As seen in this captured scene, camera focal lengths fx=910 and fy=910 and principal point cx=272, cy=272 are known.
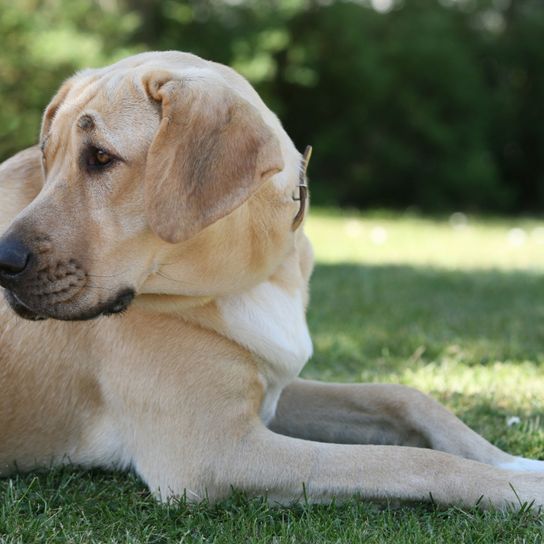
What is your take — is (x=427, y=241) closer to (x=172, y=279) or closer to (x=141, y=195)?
(x=172, y=279)

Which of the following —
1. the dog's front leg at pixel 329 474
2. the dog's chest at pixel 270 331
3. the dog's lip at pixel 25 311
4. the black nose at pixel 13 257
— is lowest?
the dog's front leg at pixel 329 474

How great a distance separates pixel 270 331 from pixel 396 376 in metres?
1.36

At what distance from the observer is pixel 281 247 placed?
2.97 meters

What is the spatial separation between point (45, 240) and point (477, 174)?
14.4 meters

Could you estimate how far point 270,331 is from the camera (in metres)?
2.98

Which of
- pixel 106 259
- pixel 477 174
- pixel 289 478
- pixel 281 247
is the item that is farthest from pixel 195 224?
pixel 477 174

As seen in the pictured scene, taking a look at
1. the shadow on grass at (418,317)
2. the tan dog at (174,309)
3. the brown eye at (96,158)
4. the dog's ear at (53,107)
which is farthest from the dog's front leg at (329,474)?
the shadow on grass at (418,317)

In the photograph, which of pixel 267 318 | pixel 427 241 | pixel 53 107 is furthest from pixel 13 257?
pixel 427 241

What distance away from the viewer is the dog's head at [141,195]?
2.54 metres

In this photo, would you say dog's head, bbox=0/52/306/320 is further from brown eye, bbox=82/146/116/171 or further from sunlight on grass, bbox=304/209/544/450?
sunlight on grass, bbox=304/209/544/450

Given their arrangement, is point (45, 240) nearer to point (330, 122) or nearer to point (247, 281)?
point (247, 281)

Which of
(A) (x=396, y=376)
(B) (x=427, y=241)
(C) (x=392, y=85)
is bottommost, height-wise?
(B) (x=427, y=241)

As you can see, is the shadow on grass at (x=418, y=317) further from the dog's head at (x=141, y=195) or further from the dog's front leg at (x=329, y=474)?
the dog's head at (x=141, y=195)

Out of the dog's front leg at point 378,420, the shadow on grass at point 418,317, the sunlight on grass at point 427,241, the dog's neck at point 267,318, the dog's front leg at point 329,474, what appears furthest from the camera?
the sunlight on grass at point 427,241
